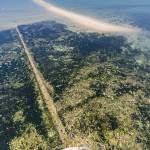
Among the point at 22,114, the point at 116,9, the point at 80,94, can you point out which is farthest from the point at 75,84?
the point at 116,9

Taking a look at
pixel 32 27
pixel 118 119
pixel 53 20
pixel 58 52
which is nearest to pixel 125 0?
pixel 53 20

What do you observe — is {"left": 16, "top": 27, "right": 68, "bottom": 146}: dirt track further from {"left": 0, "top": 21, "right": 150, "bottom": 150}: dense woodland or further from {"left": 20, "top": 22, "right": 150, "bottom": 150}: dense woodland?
{"left": 20, "top": 22, "right": 150, "bottom": 150}: dense woodland

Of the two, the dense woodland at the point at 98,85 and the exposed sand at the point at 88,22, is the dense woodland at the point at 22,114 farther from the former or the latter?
the exposed sand at the point at 88,22

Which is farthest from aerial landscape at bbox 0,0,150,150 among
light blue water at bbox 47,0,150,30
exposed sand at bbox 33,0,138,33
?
light blue water at bbox 47,0,150,30

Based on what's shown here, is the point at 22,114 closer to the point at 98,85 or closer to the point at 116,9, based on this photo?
the point at 98,85

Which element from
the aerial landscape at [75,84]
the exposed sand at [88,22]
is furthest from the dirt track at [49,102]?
the exposed sand at [88,22]

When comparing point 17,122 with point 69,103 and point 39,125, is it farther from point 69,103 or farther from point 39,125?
point 69,103
